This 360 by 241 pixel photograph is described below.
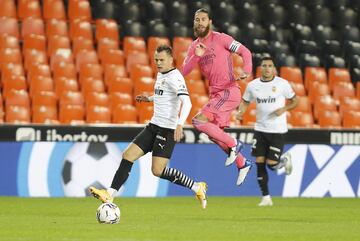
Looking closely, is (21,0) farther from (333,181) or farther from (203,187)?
(203,187)

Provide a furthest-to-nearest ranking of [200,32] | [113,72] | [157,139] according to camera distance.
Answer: [113,72] < [200,32] < [157,139]

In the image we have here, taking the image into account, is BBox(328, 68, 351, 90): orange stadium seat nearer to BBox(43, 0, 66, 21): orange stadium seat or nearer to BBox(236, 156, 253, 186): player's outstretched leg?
BBox(43, 0, 66, 21): orange stadium seat

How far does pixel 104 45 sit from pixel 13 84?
2327mm

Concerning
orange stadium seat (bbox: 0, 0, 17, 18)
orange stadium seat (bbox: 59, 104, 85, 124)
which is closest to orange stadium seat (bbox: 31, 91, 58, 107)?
orange stadium seat (bbox: 59, 104, 85, 124)

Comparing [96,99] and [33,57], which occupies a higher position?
[33,57]

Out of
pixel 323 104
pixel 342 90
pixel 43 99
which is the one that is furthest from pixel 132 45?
pixel 342 90

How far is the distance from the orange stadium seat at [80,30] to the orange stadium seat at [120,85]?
1343 millimetres

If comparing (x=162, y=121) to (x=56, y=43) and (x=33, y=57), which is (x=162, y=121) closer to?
(x=33, y=57)

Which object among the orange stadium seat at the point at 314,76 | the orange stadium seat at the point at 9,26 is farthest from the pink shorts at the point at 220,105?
the orange stadium seat at the point at 314,76

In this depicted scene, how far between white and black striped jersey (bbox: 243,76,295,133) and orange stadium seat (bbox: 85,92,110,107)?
3.11 m

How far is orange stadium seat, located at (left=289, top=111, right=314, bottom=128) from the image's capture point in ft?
59.9

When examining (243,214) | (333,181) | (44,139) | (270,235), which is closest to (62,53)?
A: (44,139)

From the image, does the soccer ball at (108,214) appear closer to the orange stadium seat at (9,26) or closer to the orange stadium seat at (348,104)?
the orange stadium seat at (9,26)

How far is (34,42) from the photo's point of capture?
18.2m
